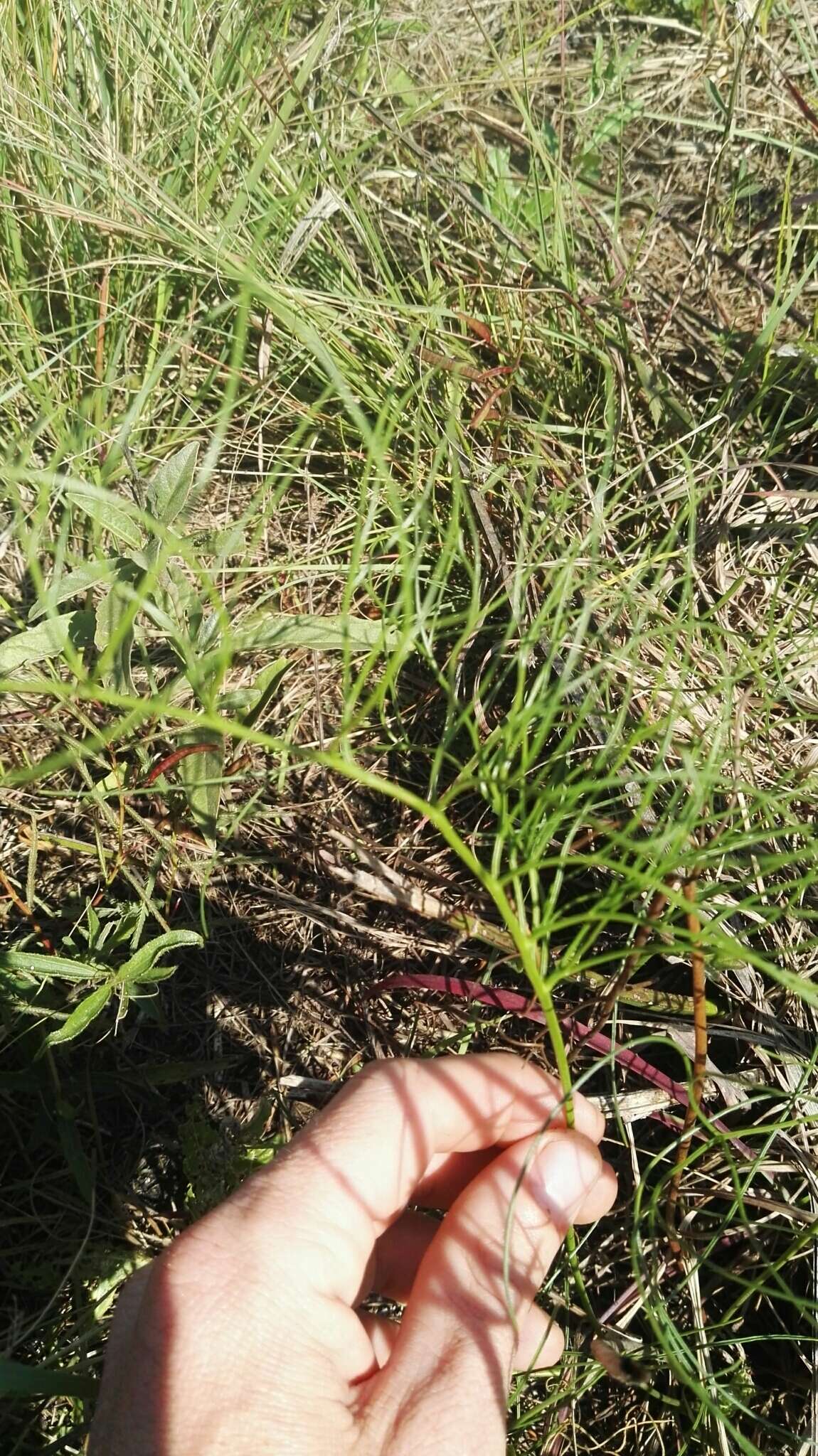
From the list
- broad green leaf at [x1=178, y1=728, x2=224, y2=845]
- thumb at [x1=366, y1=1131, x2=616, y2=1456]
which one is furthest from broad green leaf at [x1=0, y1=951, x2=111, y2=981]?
thumb at [x1=366, y1=1131, x2=616, y2=1456]

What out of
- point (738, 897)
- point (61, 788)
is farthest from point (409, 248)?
point (738, 897)

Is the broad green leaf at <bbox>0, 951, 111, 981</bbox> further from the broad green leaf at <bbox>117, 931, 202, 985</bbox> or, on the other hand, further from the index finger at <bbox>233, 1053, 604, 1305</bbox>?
the index finger at <bbox>233, 1053, 604, 1305</bbox>

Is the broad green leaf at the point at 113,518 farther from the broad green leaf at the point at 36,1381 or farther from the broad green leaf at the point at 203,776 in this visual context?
the broad green leaf at the point at 36,1381

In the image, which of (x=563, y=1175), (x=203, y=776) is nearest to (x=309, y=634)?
(x=203, y=776)

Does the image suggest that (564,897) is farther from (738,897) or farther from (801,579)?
(801,579)

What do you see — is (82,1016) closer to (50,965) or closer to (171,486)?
(50,965)

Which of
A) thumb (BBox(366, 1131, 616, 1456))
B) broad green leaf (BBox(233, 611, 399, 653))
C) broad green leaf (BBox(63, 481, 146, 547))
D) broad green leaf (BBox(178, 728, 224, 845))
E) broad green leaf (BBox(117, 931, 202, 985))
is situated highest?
broad green leaf (BBox(63, 481, 146, 547))
